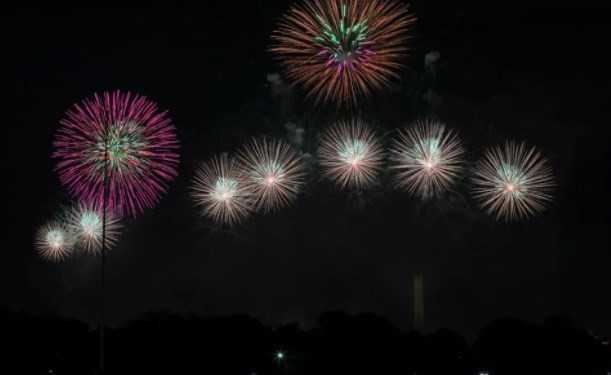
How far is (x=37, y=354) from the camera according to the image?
8475 centimetres

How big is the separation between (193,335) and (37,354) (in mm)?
17245

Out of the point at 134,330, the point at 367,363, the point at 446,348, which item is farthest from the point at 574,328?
the point at 134,330

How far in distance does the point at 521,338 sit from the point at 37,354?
52.6 m

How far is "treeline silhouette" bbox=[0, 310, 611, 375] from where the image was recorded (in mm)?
79062

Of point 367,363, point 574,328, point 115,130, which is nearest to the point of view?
point 115,130

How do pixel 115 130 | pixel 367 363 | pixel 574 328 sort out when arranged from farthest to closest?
pixel 574 328 < pixel 367 363 < pixel 115 130

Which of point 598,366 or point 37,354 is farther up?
point 37,354

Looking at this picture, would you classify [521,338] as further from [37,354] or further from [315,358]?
[37,354]

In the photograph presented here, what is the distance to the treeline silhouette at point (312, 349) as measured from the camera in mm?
79062

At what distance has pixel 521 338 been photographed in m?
82.2

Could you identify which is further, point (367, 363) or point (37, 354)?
point (37, 354)

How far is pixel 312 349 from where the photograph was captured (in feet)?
269

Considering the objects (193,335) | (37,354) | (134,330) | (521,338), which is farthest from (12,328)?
(521,338)

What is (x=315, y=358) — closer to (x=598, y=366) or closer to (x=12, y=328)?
(x=598, y=366)
